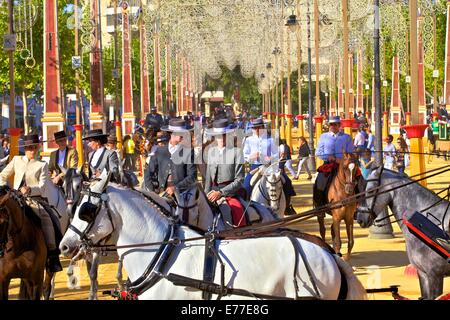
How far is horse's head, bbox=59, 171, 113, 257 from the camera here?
27.5 ft

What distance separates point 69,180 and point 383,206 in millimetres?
4306

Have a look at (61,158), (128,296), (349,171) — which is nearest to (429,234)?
(128,296)

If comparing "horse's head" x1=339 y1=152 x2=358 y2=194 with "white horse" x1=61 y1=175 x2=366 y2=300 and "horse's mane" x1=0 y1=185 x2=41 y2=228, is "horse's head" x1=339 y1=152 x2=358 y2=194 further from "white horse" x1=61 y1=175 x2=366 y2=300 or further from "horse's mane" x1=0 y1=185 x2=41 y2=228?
"white horse" x1=61 y1=175 x2=366 y2=300

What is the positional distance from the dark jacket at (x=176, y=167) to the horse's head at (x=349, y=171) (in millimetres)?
4997

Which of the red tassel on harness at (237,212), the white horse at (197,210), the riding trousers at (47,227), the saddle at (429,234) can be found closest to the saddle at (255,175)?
the red tassel on harness at (237,212)

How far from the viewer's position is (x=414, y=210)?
1232 cm

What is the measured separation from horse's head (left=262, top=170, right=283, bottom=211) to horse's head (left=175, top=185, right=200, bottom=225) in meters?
6.85

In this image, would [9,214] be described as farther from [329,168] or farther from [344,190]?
[329,168]

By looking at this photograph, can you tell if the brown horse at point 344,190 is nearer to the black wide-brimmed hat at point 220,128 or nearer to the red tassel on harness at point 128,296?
the black wide-brimmed hat at point 220,128

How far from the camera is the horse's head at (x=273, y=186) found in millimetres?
19250

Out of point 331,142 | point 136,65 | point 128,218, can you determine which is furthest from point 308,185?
point 136,65

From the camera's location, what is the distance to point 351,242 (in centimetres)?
1845

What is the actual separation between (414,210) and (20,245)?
15.0ft

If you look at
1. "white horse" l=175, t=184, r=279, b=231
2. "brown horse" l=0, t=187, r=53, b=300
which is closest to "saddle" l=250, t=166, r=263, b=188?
"white horse" l=175, t=184, r=279, b=231
